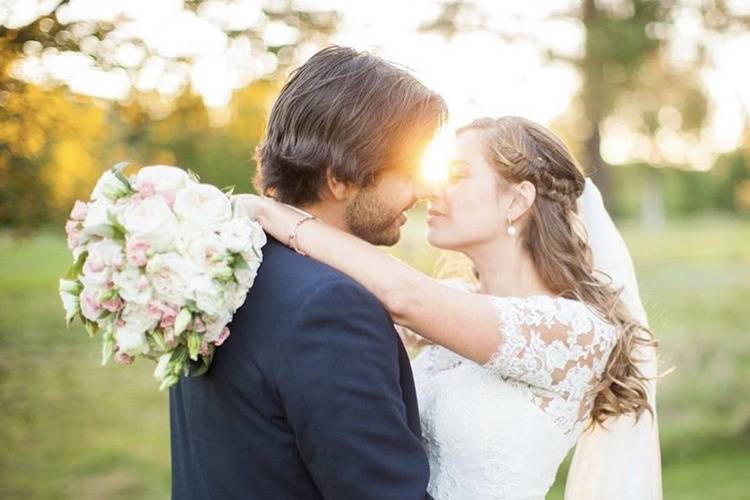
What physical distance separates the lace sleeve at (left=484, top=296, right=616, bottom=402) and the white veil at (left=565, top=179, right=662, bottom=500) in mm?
424

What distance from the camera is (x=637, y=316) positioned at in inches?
143

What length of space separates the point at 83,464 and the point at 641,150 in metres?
17.6

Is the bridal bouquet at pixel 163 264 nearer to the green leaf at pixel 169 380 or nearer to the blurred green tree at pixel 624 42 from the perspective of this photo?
the green leaf at pixel 169 380

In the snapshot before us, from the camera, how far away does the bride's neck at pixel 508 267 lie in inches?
139

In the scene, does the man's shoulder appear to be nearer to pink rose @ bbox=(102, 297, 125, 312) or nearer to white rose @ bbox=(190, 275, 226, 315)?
white rose @ bbox=(190, 275, 226, 315)

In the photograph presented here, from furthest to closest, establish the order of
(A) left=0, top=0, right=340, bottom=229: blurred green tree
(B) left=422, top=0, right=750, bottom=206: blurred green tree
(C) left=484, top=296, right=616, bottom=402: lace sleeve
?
(B) left=422, top=0, right=750, bottom=206: blurred green tree, (A) left=0, top=0, right=340, bottom=229: blurred green tree, (C) left=484, top=296, right=616, bottom=402: lace sleeve

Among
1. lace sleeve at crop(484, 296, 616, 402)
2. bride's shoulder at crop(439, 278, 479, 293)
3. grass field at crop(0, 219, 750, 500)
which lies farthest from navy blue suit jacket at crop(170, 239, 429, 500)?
grass field at crop(0, 219, 750, 500)

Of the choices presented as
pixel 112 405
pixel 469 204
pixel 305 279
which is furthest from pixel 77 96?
pixel 112 405

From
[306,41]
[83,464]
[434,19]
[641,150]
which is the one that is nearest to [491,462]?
[306,41]

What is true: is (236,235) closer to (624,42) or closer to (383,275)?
(383,275)

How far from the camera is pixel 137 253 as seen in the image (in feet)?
7.26

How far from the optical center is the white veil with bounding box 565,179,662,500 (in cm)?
364

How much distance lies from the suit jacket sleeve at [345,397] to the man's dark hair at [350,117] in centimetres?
43

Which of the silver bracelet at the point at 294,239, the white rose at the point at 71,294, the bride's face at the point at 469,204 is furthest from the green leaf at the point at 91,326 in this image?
the bride's face at the point at 469,204
